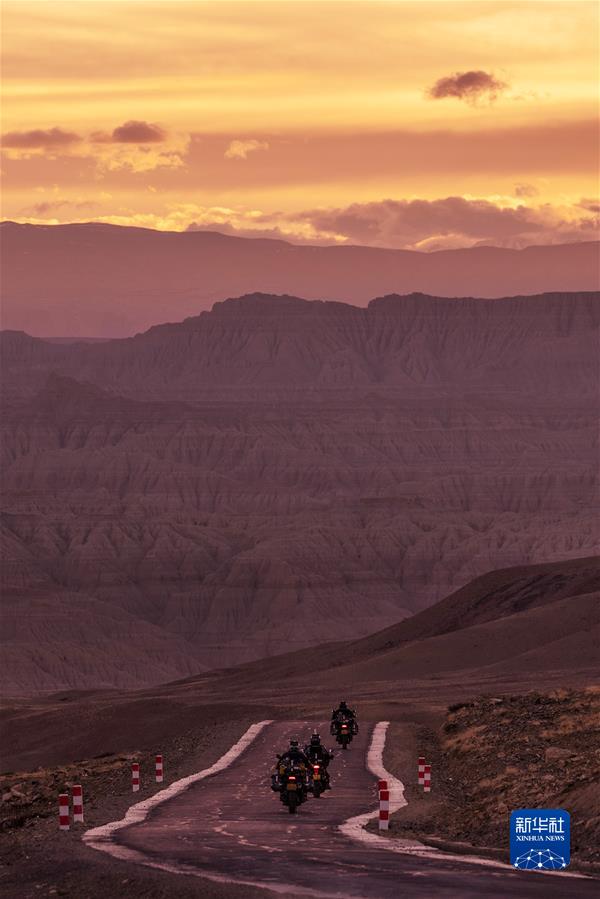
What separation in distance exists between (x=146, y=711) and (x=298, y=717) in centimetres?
2118

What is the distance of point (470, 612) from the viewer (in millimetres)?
156625

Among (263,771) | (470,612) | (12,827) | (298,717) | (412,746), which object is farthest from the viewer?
(470,612)

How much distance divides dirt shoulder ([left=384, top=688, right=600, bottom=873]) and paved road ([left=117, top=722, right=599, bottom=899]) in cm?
137

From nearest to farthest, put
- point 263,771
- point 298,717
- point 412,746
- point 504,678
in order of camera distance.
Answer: point 263,771 → point 412,746 → point 298,717 → point 504,678

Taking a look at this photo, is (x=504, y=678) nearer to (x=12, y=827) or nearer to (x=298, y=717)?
(x=298, y=717)

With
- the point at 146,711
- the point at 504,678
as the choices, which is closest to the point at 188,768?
the point at 146,711

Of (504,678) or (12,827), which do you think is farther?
(504,678)

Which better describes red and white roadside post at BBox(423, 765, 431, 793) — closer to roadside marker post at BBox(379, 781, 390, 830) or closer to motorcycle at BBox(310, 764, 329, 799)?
motorcycle at BBox(310, 764, 329, 799)

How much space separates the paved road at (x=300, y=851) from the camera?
22203mm

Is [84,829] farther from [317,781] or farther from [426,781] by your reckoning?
[426,781]

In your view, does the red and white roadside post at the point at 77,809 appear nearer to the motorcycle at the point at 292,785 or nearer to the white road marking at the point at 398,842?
the motorcycle at the point at 292,785

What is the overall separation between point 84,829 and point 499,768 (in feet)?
43.4

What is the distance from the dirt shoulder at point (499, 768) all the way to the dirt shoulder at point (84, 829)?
4.97m

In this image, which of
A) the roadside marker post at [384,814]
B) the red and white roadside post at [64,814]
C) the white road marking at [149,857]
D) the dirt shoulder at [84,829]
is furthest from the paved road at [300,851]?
the red and white roadside post at [64,814]
